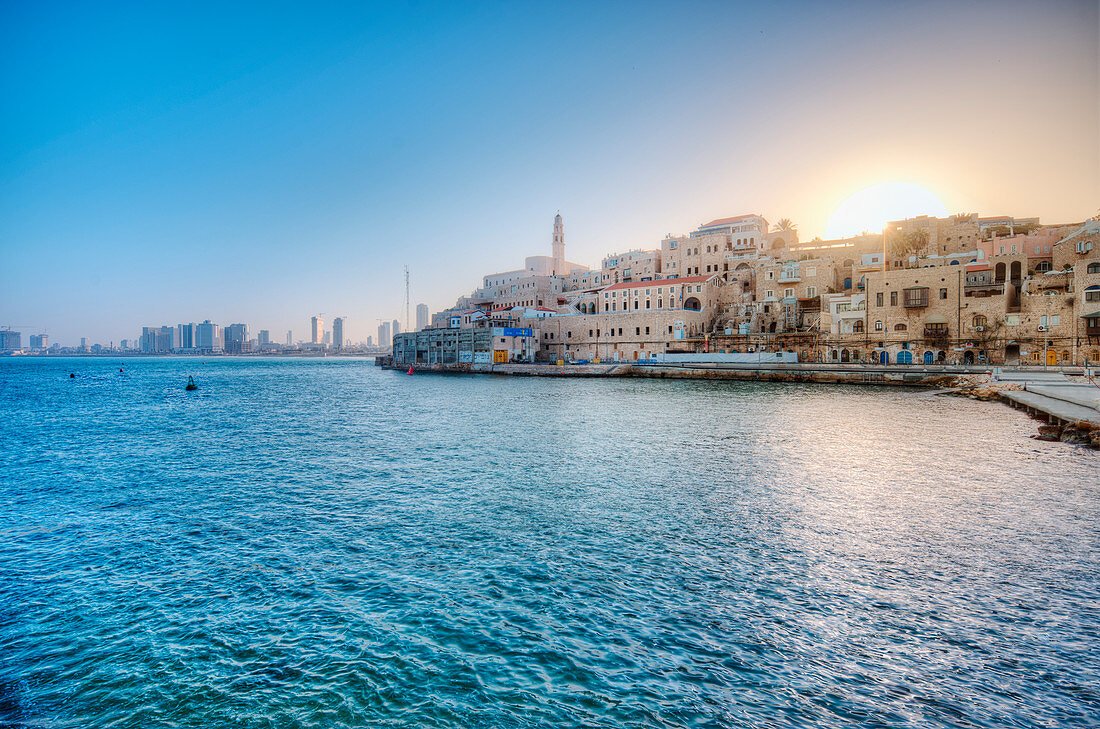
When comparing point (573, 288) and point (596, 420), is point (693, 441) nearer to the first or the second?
point (596, 420)

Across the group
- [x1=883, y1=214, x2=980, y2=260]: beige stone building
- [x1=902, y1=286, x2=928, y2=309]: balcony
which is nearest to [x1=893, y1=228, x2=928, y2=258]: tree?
[x1=883, y1=214, x2=980, y2=260]: beige stone building

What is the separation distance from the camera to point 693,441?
1922 cm

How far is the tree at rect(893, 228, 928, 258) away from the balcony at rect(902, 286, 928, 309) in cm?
1411

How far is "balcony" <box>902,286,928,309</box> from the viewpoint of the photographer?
45688 millimetres

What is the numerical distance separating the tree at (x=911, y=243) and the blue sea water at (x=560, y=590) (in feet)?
164

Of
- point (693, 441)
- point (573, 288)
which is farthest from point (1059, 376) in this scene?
point (573, 288)

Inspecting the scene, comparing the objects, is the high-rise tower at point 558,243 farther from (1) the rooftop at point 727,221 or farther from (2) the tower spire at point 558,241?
(1) the rooftop at point 727,221

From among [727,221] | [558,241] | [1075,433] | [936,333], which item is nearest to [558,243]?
[558,241]

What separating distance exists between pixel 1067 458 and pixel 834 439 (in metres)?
6.12

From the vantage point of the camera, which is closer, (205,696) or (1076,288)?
(205,696)

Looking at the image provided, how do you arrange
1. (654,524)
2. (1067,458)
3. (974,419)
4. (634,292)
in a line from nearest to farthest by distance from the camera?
(654,524), (1067,458), (974,419), (634,292)

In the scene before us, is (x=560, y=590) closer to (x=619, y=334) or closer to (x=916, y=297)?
(x=916, y=297)

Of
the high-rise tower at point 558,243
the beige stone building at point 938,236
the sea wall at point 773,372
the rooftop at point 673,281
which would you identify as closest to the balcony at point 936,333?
the sea wall at point 773,372

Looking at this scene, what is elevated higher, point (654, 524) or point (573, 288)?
point (573, 288)
